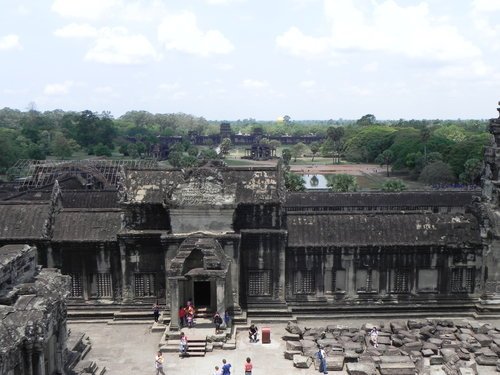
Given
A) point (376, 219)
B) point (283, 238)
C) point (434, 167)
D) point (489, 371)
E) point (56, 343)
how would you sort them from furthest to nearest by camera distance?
point (434, 167) < point (376, 219) < point (283, 238) < point (489, 371) < point (56, 343)

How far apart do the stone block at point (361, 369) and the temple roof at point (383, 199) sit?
98.8ft

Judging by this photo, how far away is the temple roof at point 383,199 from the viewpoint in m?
52.9

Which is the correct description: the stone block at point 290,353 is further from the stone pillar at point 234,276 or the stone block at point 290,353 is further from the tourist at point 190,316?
the tourist at point 190,316

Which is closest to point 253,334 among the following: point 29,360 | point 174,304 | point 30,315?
point 174,304

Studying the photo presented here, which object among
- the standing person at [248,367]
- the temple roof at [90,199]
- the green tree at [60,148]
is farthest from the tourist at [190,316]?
the green tree at [60,148]

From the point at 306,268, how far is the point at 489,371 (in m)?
10.1

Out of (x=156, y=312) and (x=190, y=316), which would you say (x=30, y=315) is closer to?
(x=190, y=316)

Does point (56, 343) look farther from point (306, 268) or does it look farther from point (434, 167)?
point (434, 167)

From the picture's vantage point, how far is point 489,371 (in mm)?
23031

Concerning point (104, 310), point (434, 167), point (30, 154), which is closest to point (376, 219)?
point (104, 310)

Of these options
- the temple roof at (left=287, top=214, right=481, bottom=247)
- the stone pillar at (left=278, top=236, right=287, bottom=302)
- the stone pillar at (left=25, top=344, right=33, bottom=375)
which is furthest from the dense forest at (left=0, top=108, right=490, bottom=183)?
the stone pillar at (left=25, top=344, right=33, bottom=375)

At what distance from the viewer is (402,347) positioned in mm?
24734

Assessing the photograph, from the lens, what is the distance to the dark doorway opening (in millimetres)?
27919

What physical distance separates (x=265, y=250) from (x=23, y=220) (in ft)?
43.7
